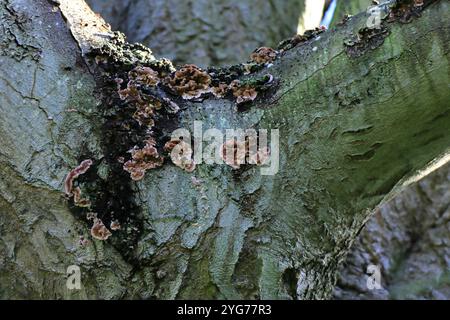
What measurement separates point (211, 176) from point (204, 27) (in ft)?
2.88

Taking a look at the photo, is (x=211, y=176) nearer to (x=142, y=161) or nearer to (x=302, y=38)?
(x=142, y=161)

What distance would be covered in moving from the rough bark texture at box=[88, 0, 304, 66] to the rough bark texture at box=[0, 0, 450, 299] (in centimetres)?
75

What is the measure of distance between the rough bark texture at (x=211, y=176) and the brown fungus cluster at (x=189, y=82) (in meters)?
0.04

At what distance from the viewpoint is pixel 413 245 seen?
6.06ft

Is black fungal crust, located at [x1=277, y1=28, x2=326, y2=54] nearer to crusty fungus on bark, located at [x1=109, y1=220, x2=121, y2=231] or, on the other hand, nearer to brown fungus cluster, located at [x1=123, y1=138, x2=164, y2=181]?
brown fungus cluster, located at [x1=123, y1=138, x2=164, y2=181]

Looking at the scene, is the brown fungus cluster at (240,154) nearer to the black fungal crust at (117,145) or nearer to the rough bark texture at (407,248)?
the black fungal crust at (117,145)

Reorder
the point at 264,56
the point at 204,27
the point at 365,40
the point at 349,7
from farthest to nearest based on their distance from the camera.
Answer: the point at 204,27 → the point at 349,7 → the point at 264,56 → the point at 365,40

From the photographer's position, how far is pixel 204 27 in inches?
70.9

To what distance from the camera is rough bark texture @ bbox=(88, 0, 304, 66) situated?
5.86 ft

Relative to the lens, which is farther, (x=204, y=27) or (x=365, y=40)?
(x=204, y=27)

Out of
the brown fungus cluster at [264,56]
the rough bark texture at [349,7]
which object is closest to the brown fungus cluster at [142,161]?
the brown fungus cluster at [264,56]

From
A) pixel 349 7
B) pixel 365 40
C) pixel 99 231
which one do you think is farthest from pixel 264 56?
Result: pixel 349 7

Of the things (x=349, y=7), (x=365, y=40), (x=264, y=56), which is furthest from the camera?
(x=349, y=7)

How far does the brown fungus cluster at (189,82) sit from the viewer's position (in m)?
1.07
